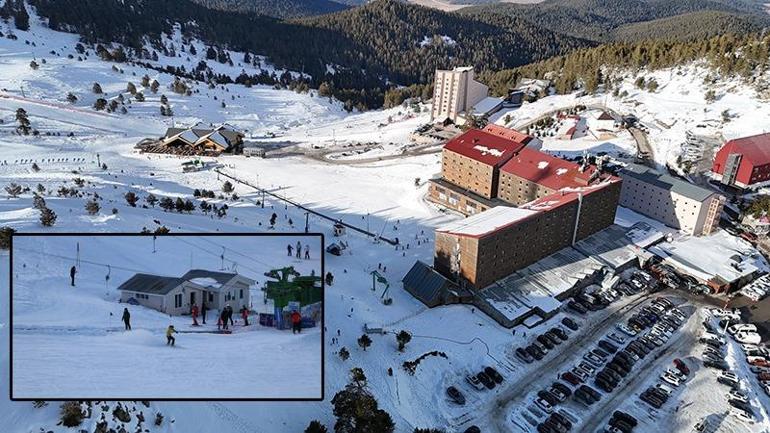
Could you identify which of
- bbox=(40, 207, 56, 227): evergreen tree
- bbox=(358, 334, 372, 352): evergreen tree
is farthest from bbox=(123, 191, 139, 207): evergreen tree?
bbox=(358, 334, 372, 352): evergreen tree

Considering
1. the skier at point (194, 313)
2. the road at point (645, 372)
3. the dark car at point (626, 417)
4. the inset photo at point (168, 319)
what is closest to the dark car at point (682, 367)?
the road at point (645, 372)

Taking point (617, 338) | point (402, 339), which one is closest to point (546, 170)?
point (617, 338)

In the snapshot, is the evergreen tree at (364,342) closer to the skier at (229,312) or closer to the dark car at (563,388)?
the dark car at (563,388)

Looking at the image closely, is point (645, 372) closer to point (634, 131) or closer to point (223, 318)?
point (223, 318)

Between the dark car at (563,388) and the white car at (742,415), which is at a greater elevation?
the dark car at (563,388)

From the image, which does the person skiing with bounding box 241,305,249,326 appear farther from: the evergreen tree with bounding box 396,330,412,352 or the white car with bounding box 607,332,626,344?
the white car with bounding box 607,332,626,344

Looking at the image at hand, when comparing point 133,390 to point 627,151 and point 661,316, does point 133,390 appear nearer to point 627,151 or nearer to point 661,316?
point 661,316
